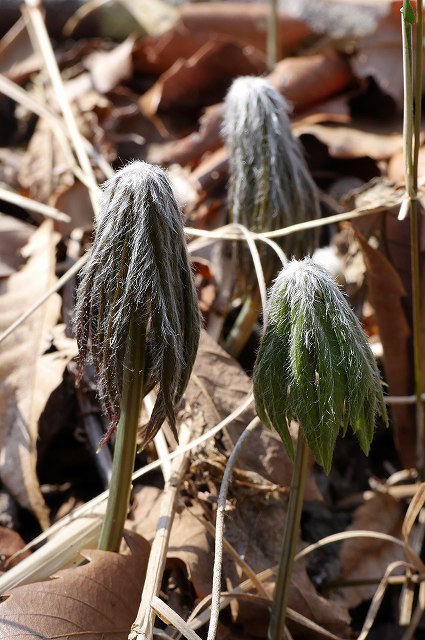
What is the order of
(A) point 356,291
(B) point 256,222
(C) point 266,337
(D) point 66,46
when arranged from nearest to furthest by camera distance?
(C) point 266,337
(B) point 256,222
(A) point 356,291
(D) point 66,46

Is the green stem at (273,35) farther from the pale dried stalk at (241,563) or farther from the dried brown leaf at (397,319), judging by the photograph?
the pale dried stalk at (241,563)

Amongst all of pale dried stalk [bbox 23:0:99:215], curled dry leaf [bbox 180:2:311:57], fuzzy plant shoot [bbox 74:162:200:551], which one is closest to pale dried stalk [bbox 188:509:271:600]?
fuzzy plant shoot [bbox 74:162:200:551]

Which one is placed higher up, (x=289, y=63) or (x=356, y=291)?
(x=289, y=63)

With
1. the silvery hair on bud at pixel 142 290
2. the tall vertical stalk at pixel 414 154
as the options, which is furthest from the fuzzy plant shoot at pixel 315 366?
the tall vertical stalk at pixel 414 154

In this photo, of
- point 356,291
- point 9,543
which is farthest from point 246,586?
point 356,291

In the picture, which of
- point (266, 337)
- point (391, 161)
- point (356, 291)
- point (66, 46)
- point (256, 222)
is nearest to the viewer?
point (266, 337)

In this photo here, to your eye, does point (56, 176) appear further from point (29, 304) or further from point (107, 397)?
point (107, 397)

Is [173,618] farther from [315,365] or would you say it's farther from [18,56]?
[18,56]
